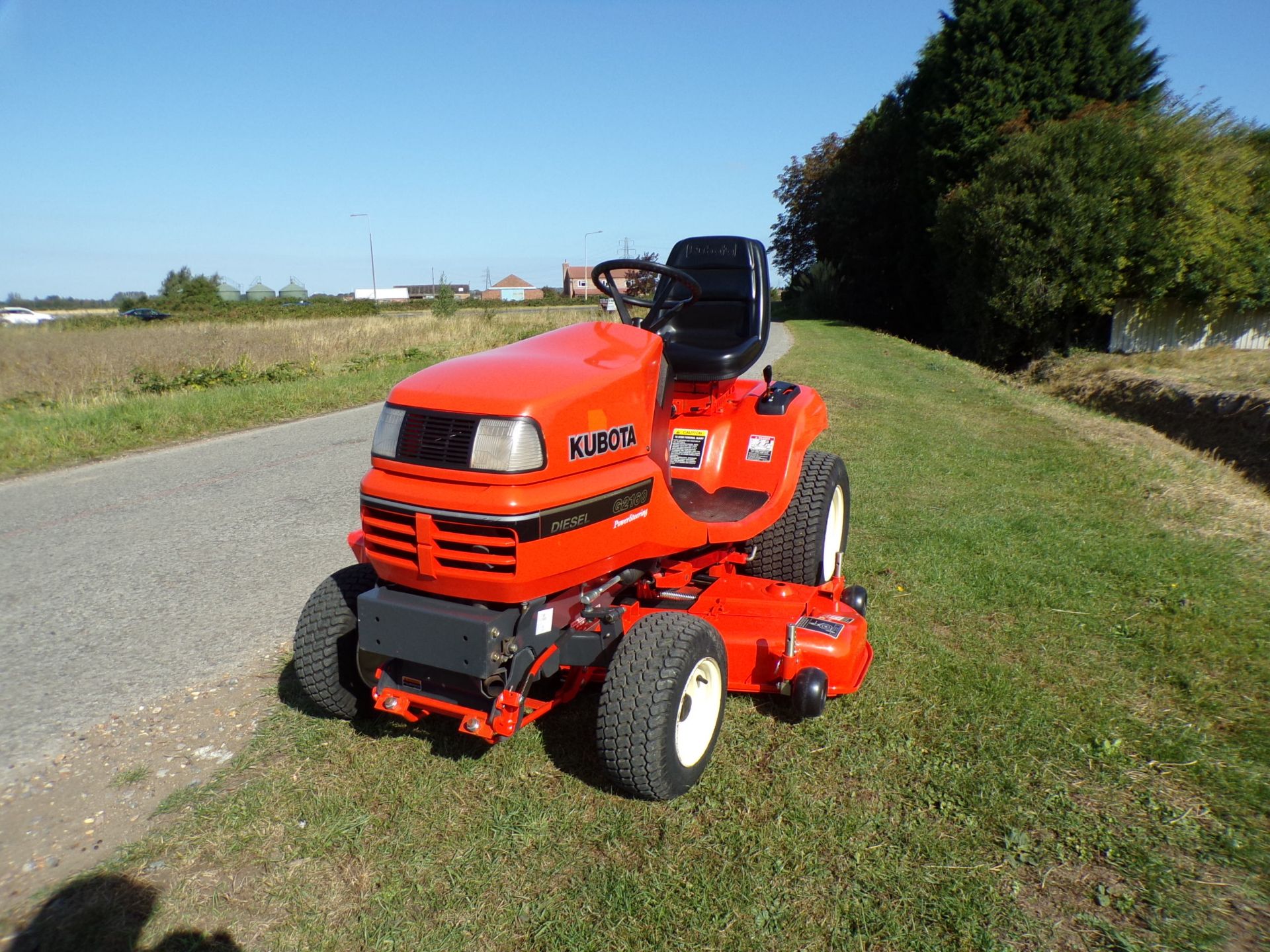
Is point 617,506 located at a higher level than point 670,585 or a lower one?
higher

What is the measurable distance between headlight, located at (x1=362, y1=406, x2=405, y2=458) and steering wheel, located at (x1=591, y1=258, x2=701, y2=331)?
3.76 feet

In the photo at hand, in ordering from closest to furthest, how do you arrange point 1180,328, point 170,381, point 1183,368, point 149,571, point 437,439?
point 437,439 → point 149,571 → point 170,381 → point 1183,368 → point 1180,328

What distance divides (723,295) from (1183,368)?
647 inches

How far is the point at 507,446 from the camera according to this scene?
2.56 meters

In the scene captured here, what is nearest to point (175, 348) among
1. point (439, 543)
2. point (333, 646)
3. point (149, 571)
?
point (149, 571)

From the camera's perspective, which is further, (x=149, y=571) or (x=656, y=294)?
(x=149, y=571)

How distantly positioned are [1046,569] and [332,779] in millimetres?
4021

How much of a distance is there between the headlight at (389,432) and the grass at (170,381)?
22.6ft

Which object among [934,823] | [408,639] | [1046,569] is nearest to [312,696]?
[408,639]

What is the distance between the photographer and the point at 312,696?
3076mm

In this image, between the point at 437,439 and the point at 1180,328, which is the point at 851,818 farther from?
the point at 1180,328

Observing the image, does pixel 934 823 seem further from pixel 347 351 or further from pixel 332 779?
pixel 347 351

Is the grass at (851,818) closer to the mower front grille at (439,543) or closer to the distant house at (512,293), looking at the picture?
the mower front grille at (439,543)

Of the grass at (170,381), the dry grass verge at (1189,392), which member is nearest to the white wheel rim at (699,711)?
the grass at (170,381)
